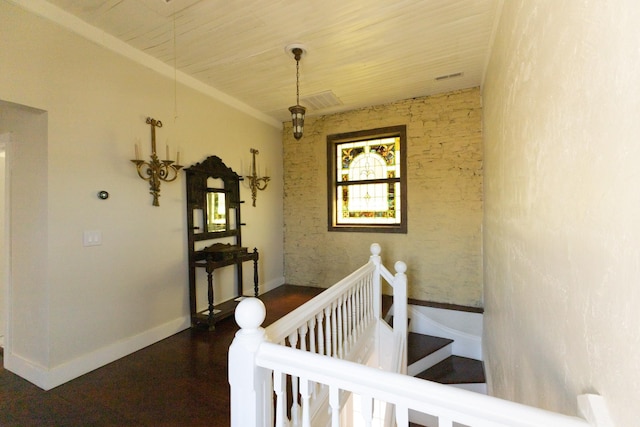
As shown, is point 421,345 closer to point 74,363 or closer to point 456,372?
point 456,372

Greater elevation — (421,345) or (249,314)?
(249,314)

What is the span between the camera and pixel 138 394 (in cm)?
194

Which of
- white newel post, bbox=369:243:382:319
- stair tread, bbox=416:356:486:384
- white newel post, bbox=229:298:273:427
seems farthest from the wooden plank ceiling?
stair tread, bbox=416:356:486:384

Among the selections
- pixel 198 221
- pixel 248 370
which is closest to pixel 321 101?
pixel 198 221

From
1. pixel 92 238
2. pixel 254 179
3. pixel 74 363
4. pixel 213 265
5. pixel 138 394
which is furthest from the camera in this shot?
pixel 254 179

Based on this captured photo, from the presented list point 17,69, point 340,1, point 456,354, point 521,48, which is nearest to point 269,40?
point 340,1

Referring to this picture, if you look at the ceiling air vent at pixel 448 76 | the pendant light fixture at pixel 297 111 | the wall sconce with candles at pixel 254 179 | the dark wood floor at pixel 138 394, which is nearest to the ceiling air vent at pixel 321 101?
the pendant light fixture at pixel 297 111

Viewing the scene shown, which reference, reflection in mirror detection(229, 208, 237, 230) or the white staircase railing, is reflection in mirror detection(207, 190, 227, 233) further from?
the white staircase railing

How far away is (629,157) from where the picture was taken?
0.58 metres

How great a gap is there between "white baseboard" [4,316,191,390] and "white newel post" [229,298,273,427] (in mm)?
1998

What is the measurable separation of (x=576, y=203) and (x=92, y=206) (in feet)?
9.80

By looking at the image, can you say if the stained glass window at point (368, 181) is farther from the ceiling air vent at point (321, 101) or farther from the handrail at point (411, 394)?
the handrail at point (411, 394)

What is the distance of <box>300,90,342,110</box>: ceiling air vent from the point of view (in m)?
3.63

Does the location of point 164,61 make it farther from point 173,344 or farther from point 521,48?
point 521,48
